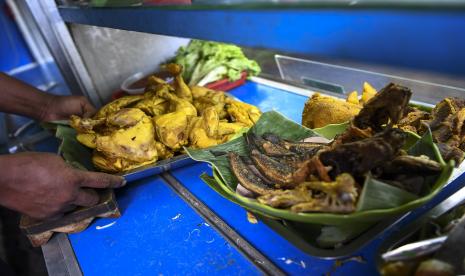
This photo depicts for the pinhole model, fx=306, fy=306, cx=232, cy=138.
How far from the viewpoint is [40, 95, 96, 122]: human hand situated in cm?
230

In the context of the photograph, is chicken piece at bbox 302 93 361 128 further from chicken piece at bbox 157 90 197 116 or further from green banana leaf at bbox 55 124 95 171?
green banana leaf at bbox 55 124 95 171

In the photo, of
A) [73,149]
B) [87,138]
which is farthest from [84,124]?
[73,149]

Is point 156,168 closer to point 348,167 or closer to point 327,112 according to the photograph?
point 327,112

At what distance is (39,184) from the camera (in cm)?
133

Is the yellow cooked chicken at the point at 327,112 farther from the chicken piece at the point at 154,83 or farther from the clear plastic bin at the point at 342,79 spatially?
the chicken piece at the point at 154,83

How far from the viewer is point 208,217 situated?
→ 4.81 ft

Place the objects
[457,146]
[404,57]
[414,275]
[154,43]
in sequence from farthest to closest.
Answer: [154,43] < [457,146] < [414,275] < [404,57]

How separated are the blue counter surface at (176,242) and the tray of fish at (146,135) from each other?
15 cm

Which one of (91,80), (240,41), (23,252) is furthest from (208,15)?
(23,252)

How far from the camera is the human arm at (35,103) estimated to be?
220cm

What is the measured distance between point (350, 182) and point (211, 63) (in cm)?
249

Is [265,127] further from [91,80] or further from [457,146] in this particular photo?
[91,80]

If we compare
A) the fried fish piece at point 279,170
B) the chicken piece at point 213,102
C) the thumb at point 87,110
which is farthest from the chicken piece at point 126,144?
the fried fish piece at point 279,170

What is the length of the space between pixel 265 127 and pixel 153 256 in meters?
0.76
